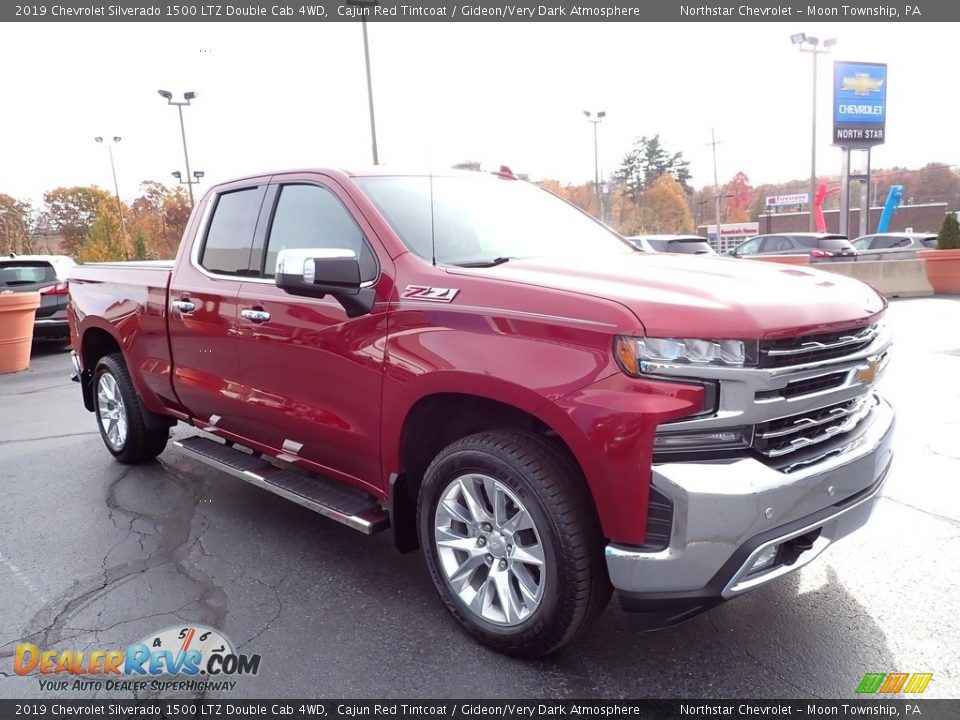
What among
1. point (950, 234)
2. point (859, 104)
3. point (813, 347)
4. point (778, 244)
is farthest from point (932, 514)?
point (859, 104)

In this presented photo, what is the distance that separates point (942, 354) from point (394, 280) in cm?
823

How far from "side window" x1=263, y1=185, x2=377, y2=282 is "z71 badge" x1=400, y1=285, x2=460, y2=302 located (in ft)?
0.87

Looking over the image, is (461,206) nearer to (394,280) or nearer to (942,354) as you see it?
(394,280)

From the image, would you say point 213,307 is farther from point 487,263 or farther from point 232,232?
point 487,263

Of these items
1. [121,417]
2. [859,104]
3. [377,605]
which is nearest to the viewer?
[377,605]

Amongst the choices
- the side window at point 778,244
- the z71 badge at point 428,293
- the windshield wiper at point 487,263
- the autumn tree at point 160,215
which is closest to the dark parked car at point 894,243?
the side window at point 778,244

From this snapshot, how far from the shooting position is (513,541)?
2.78m

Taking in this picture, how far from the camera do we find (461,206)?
3.76m

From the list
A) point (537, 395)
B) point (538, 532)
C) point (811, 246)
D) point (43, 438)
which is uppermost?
point (537, 395)

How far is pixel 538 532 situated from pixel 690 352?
2.74ft

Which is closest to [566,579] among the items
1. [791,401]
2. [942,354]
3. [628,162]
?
[791,401]

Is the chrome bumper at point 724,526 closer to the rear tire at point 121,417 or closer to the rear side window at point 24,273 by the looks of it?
the rear tire at point 121,417

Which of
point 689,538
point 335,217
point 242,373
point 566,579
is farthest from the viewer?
point 242,373

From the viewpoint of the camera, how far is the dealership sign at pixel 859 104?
3406cm
